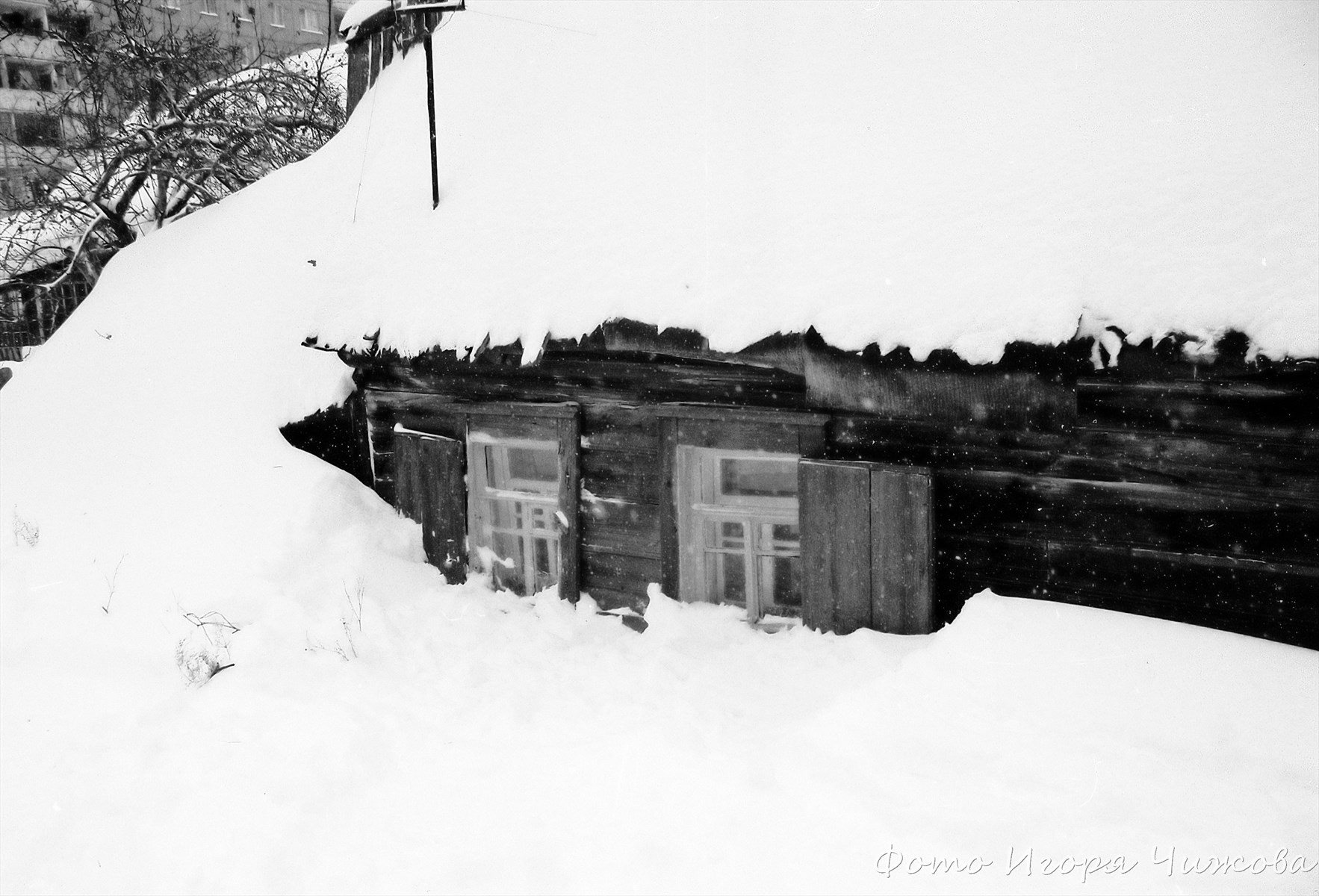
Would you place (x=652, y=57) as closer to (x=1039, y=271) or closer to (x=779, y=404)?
(x=779, y=404)

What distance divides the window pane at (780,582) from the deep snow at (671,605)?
0.44 m

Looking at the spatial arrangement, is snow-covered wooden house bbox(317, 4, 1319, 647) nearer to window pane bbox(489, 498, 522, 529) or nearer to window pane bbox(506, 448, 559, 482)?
window pane bbox(489, 498, 522, 529)

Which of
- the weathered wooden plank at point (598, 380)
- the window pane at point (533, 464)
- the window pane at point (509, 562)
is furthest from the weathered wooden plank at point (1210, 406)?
the window pane at point (533, 464)

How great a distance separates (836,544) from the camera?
4.88 metres

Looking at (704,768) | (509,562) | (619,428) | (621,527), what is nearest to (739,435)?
(619,428)

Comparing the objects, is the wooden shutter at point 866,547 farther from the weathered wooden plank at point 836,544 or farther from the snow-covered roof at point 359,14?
the snow-covered roof at point 359,14

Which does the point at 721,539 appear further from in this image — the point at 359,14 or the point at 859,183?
the point at 359,14

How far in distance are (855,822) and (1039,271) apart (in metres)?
2.73

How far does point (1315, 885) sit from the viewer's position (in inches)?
110

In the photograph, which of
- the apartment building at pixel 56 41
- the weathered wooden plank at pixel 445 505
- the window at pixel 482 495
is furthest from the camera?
the apartment building at pixel 56 41

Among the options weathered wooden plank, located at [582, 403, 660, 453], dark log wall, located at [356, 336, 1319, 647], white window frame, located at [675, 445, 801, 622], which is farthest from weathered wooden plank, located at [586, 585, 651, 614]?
dark log wall, located at [356, 336, 1319, 647]

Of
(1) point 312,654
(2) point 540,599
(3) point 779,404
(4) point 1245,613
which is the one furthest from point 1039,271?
(1) point 312,654

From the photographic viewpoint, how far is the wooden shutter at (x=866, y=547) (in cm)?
464

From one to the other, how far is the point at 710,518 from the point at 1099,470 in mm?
2313
